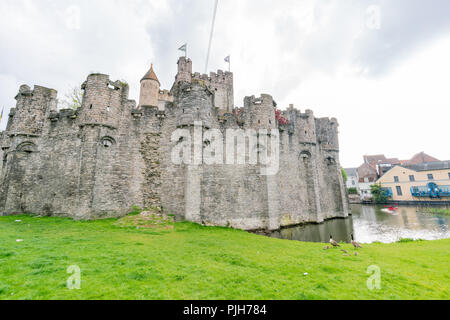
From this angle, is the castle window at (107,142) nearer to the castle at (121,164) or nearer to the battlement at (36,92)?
the castle at (121,164)

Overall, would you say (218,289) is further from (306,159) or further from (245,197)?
(306,159)

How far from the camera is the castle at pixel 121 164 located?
47.2ft

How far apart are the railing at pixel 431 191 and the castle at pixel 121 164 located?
37685 mm

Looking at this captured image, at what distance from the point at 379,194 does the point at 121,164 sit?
49.1m

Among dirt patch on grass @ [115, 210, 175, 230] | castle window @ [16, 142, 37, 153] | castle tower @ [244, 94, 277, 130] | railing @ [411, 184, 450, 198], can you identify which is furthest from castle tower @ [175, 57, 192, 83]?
railing @ [411, 184, 450, 198]

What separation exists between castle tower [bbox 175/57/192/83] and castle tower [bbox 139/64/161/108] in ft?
19.3

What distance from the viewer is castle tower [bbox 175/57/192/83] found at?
32094 mm

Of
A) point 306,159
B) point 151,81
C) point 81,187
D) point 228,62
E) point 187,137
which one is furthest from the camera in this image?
point 228,62

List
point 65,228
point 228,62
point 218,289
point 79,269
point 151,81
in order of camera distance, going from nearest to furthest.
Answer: point 218,289 < point 79,269 < point 65,228 < point 151,81 < point 228,62

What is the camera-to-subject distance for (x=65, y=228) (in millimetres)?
11203

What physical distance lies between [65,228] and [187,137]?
30.9 feet

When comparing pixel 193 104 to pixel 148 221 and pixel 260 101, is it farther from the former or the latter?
pixel 148 221

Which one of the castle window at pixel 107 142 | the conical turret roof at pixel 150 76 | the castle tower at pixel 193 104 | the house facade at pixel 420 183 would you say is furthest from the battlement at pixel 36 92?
the house facade at pixel 420 183

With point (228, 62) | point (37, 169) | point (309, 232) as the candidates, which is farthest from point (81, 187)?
point (228, 62)
